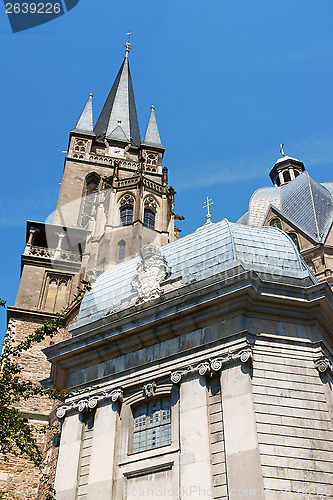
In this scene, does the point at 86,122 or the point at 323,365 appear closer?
the point at 323,365

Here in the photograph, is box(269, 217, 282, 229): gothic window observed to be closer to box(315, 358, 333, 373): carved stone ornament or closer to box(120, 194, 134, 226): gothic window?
box(120, 194, 134, 226): gothic window

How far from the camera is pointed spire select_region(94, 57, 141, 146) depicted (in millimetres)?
58281

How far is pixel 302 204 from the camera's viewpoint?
42969mm

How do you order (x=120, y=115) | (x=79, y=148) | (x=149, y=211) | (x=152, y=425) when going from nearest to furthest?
(x=152, y=425) → (x=149, y=211) → (x=79, y=148) → (x=120, y=115)

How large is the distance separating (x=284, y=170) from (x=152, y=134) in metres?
13.2

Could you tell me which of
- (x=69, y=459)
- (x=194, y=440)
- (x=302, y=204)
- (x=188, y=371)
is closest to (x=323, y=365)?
(x=188, y=371)

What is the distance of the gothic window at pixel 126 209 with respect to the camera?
43375mm

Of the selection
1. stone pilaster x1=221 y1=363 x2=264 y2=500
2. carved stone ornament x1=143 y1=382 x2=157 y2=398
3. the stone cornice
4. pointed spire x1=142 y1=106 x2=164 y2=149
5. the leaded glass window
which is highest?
pointed spire x1=142 y1=106 x2=164 y2=149

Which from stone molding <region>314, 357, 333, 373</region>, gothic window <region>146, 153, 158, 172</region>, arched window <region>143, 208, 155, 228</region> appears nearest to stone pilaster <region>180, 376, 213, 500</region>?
stone molding <region>314, 357, 333, 373</region>

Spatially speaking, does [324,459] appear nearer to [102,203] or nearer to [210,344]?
[210,344]

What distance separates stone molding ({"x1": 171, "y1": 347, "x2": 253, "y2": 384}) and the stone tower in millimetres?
14093

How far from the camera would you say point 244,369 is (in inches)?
569

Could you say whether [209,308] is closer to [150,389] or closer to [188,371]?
[188,371]

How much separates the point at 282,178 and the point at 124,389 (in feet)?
134
